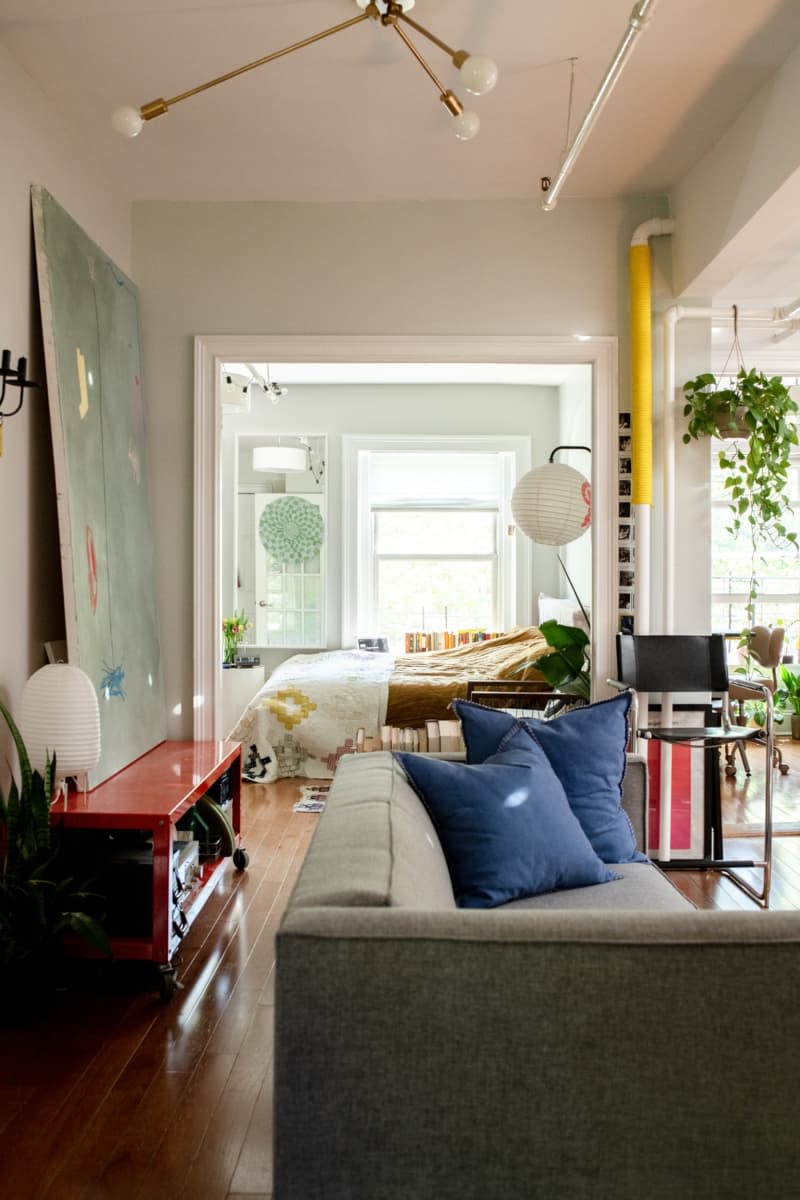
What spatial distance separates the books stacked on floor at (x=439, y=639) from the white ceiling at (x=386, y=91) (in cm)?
454

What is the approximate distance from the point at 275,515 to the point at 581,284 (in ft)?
15.1

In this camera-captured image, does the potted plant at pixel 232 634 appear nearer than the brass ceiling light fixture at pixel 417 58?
No

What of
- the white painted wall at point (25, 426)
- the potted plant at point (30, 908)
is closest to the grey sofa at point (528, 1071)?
the potted plant at point (30, 908)

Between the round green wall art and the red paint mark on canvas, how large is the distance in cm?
499

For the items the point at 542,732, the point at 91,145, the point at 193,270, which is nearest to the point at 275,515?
the point at 193,270

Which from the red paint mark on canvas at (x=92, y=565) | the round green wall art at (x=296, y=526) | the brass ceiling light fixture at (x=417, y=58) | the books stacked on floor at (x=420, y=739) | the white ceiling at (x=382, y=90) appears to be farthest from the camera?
the round green wall art at (x=296, y=526)

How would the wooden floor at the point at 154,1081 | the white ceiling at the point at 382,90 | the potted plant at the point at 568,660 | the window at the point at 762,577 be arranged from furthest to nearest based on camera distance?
the window at the point at 762,577 → the potted plant at the point at 568,660 → the white ceiling at the point at 382,90 → the wooden floor at the point at 154,1081

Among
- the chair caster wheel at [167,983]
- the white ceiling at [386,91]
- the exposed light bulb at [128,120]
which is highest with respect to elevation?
the white ceiling at [386,91]

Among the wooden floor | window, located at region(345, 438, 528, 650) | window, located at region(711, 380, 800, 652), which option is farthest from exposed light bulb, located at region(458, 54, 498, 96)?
window, located at region(345, 438, 528, 650)

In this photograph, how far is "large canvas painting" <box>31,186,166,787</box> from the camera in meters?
3.14

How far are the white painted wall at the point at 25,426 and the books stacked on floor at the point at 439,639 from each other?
16.7 feet

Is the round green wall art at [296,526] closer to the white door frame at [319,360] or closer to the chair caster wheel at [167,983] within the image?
the white door frame at [319,360]

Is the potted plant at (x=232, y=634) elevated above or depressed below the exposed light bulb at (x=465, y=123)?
below

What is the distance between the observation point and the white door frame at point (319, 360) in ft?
13.7
